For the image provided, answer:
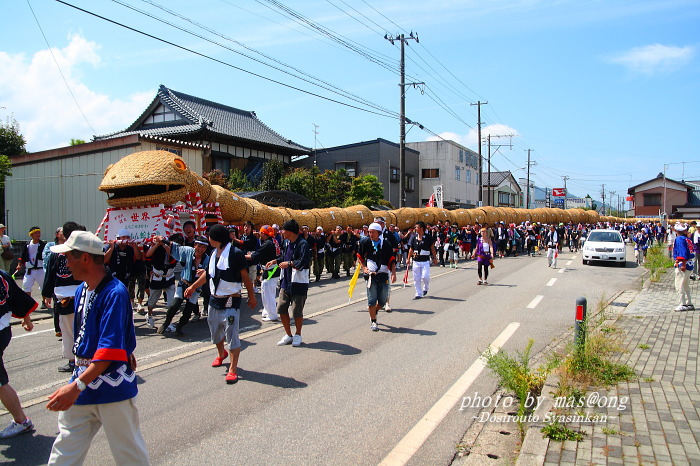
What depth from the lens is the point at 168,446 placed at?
4.11 meters

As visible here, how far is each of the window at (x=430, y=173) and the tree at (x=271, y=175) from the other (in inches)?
811

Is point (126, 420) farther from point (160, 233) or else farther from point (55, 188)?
point (55, 188)

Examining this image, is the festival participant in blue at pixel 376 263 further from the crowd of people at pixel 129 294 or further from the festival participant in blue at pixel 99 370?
the festival participant in blue at pixel 99 370

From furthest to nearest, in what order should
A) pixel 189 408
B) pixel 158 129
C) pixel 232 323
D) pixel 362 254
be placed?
pixel 158 129, pixel 362 254, pixel 232 323, pixel 189 408

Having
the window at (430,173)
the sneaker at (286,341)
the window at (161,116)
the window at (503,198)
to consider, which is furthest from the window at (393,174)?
the sneaker at (286,341)

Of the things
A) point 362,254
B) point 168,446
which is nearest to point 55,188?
point 362,254

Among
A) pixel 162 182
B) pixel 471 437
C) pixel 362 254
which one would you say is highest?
pixel 162 182

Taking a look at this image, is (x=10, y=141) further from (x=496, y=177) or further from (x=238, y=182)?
(x=496, y=177)

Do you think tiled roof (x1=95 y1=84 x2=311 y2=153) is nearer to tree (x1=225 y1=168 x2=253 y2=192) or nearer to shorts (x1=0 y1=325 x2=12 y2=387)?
tree (x1=225 y1=168 x2=253 y2=192)

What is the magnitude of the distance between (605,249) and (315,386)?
1826 cm

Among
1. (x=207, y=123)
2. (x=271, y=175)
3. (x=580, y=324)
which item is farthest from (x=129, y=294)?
(x=271, y=175)

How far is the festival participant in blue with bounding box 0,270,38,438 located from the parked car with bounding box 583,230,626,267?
67.1 ft

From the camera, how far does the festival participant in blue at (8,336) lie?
4.20 meters

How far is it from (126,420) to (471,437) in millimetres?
2888
